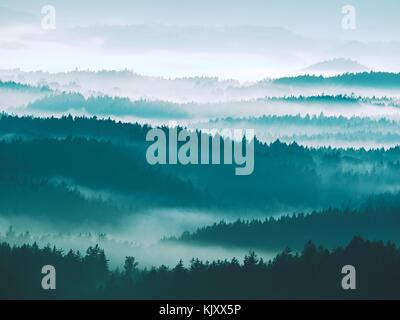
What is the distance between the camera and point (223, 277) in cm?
3697

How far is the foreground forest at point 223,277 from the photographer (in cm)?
3228

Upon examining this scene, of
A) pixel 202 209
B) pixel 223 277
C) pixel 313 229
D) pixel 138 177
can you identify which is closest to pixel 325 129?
pixel 202 209

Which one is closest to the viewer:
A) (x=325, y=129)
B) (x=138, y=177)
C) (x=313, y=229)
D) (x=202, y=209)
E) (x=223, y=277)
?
(x=223, y=277)

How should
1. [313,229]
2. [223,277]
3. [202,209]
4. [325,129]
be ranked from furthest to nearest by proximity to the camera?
[325,129]
[202,209]
[313,229]
[223,277]

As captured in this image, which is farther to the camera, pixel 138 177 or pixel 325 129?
pixel 325 129

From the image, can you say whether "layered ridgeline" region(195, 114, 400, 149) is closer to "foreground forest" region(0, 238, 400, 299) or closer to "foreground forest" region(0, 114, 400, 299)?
"foreground forest" region(0, 114, 400, 299)

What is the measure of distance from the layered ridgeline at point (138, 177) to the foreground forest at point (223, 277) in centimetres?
1371

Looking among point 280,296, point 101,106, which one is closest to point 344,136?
point 101,106

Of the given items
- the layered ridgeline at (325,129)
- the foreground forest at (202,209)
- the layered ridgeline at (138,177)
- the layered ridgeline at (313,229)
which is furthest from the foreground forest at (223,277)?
the layered ridgeline at (138,177)

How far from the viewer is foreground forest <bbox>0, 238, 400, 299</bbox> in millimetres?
32281

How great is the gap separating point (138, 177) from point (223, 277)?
4063 centimetres

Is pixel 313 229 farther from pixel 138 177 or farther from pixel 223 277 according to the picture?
pixel 138 177

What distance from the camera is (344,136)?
75562 mm

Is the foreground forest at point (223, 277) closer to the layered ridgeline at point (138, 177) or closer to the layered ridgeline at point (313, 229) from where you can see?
the layered ridgeline at point (313, 229)
